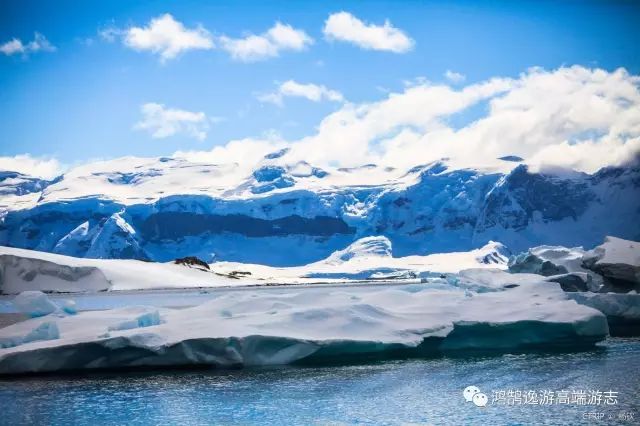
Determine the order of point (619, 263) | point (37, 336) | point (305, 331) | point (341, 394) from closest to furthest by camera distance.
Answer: point (341, 394), point (305, 331), point (37, 336), point (619, 263)

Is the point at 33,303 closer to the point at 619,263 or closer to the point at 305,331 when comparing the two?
the point at 305,331

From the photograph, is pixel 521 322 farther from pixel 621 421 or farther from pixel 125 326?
pixel 125 326

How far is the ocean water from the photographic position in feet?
35.8

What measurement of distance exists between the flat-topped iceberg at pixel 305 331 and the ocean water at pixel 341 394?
0.40 m

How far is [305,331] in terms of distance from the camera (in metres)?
15.8

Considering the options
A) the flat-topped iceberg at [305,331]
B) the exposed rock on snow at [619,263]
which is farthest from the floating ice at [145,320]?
the exposed rock on snow at [619,263]

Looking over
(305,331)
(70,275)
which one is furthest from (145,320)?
(70,275)

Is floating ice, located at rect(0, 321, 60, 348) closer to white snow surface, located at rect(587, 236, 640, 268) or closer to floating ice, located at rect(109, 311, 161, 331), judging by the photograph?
floating ice, located at rect(109, 311, 161, 331)

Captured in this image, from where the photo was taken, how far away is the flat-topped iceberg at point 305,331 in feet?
48.4

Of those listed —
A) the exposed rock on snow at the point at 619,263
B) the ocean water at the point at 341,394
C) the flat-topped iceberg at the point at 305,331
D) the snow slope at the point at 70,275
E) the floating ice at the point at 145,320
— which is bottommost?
the ocean water at the point at 341,394

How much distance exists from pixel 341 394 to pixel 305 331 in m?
3.29

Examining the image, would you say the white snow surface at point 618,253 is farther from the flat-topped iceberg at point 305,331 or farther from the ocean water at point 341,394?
the ocean water at point 341,394

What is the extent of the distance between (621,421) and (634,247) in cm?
2206

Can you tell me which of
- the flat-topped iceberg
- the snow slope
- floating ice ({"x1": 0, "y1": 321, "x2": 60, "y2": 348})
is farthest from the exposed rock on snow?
the snow slope
